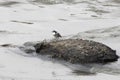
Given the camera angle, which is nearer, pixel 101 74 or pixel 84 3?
pixel 101 74

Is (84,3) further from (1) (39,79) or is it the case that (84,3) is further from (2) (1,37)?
(1) (39,79)

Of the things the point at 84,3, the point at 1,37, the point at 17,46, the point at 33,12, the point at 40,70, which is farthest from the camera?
the point at 84,3

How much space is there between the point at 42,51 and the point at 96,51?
120 centimetres

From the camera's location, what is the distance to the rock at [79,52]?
8.89 meters

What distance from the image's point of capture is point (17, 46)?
10.1m

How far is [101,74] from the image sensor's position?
817 centimetres

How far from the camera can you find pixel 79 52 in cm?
898

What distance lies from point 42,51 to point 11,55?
656 millimetres

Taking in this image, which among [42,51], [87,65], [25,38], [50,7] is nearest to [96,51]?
[87,65]

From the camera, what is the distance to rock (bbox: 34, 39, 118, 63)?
8891 millimetres

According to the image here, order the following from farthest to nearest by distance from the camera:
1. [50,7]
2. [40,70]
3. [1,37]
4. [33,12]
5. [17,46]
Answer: [50,7], [33,12], [1,37], [17,46], [40,70]

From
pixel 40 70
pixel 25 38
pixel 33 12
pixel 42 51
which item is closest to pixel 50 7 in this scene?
pixel 33 12

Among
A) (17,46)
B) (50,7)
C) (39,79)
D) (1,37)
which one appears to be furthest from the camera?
(50,7)

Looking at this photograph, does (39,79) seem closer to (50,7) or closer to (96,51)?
(96,51)
